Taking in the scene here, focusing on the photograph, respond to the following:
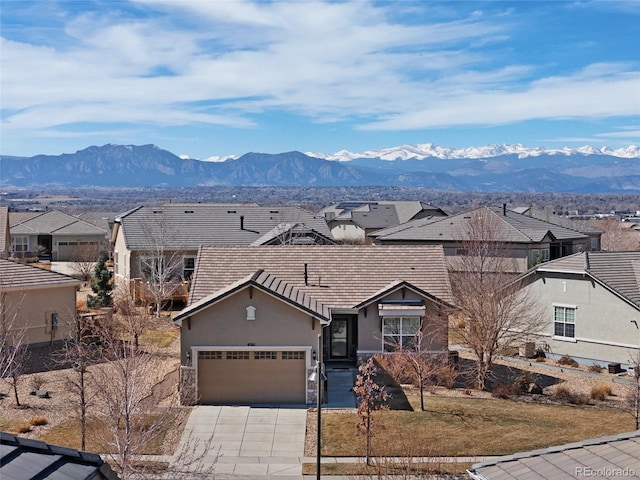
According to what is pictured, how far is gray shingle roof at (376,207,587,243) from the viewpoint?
47.4 metres

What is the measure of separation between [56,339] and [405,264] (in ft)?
50.5

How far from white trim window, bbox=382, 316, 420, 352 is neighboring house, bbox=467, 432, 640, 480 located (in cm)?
1700

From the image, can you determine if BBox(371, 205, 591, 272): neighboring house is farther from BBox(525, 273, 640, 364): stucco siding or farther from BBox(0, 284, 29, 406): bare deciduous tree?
BBox(0, 284, 29, 406): bare deciduous tree

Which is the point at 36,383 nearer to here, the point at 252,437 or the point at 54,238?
the point at 252,437

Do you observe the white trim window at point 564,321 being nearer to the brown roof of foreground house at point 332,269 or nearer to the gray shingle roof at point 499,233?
the brown roof of foreground house at point 332,269

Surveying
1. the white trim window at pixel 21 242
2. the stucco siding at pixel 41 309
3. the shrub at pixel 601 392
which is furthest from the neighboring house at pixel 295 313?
the white trim window at pixel 21 242

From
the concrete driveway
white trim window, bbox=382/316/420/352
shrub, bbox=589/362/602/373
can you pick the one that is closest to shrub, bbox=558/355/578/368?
shrub, bbox=589/362/602/373

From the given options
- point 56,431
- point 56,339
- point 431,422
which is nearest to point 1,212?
point 56,339

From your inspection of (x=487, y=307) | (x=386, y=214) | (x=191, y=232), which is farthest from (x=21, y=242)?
(x=487, y=307)

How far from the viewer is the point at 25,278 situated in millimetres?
30125

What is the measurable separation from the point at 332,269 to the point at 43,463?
22506mm

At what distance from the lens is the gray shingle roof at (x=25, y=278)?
Answer: 95.2 feet

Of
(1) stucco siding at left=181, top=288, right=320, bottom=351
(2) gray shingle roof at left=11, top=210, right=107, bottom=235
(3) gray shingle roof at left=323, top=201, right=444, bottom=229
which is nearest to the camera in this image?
(1) stucco siding at left=181, top=288, right=320, bottom=351

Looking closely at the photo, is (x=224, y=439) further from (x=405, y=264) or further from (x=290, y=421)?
(x=405, y=264)
